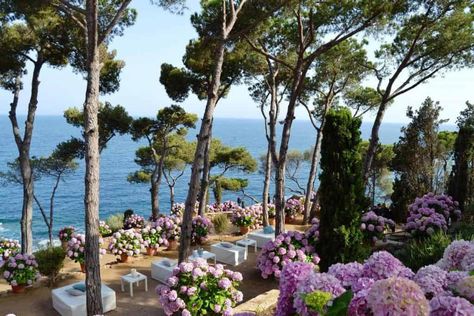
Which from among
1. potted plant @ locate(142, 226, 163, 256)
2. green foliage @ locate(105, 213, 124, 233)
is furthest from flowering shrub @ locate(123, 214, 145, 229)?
potted plant @ locate(142, 226, 163, 256)

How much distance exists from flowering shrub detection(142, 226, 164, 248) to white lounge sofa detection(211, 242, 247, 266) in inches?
58.8

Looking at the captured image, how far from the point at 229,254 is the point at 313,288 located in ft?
23.8

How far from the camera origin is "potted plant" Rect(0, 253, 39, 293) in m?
7.03

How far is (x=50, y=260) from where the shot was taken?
24.6 feet

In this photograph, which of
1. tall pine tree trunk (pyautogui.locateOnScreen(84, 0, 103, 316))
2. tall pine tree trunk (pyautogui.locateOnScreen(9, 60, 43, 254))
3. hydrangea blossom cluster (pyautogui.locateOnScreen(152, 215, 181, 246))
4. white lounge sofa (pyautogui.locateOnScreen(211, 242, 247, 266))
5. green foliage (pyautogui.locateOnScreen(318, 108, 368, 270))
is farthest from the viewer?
tall pine tree trunk (pyautogui.locateOnScreen(9, 60, 43, 254))

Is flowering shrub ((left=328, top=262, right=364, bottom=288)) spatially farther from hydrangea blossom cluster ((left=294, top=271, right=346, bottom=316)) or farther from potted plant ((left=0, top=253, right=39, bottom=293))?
potted plant ((left=0, top=253, right=39, bottom=293))

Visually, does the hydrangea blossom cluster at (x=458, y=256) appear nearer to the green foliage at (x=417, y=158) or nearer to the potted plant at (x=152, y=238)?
the potted plant at (x=152, y=238)

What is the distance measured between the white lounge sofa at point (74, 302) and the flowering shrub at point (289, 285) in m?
5.16

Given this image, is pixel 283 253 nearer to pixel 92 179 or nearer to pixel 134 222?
pixel 92 179

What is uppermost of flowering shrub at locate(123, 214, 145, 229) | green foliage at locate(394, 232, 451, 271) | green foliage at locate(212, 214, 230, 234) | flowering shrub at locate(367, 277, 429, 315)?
flowering shrub at locate(367, 277, 429, 315)

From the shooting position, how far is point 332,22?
900cm

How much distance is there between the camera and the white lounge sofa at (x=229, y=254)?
27.8 feet

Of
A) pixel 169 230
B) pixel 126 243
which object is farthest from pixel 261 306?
pixel 169 230

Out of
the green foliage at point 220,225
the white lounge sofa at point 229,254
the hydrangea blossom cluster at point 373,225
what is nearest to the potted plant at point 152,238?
the white lounge sofa at point 229,254
